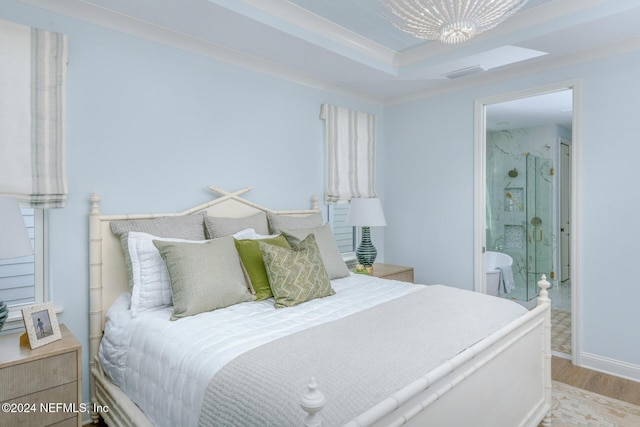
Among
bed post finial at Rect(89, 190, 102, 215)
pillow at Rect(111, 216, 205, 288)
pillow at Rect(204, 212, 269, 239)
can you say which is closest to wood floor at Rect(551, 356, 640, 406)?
pillow at Rect(204, 212, 269, 239)

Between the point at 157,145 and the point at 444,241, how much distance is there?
112 inches

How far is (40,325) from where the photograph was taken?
186 cm

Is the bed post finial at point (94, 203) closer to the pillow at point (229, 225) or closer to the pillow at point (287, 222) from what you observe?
the pillow at point (229, 225)

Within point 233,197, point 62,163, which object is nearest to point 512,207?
point 233,197

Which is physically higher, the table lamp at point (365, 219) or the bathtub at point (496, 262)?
the table lamp at point (365, 219)

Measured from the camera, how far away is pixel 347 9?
107 inches

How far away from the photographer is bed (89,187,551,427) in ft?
4.06

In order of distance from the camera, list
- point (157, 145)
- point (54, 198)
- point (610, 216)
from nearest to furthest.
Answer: point (54, 198) < point (157, 145) < point (610, 216)

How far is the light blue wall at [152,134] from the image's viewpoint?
2.29m

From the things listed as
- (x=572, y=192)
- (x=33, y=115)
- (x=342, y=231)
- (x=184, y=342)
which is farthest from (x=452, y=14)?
(x=342, y=231)

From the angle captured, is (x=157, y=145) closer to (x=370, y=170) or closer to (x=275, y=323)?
(x=275, y=323)

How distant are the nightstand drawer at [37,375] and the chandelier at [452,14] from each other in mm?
2241

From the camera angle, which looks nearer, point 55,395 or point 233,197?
point 55,395

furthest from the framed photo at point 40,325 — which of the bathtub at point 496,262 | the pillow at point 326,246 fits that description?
the bathtub at point 496,262
